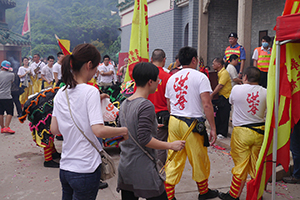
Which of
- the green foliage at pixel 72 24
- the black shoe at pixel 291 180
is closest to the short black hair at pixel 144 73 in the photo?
the black shoe at pixel 291 180

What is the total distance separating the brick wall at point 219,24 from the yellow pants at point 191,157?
9.11 m

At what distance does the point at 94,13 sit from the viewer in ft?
140

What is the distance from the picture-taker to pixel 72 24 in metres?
40.5

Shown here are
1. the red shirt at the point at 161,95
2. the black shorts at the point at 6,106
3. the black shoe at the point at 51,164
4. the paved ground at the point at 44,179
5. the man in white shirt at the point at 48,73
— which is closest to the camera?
the paved ground at the point at 44,179

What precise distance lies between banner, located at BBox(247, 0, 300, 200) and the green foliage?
33.5 meters

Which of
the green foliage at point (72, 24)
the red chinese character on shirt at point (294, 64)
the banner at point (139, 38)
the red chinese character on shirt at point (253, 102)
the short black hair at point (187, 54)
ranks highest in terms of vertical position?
the green foliage at point (72, 24)

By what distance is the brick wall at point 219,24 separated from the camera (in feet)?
40.2

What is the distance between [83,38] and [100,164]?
131 feet

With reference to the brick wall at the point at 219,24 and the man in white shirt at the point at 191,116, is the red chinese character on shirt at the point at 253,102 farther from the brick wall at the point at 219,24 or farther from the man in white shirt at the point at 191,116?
the brick wall at the point at 219,24

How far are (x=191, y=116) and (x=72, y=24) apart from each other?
1570 inches

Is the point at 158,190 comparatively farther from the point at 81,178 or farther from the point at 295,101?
the point at 295,101

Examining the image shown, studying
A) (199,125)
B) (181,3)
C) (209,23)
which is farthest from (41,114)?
(181,3)

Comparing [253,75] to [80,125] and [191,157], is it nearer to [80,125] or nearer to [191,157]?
[191,157]

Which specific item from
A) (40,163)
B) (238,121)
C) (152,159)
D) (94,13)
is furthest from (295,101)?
(94,13)
